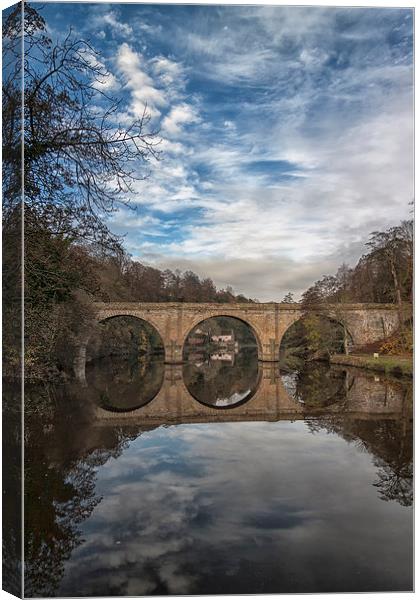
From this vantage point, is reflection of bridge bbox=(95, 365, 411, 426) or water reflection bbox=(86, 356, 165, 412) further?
water reflection bbox=(86, 356, 165, 412)

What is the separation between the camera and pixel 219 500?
18.6 ft

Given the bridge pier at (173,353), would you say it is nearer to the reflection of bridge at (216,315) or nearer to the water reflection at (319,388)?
the reflection of bridge at (216,315)

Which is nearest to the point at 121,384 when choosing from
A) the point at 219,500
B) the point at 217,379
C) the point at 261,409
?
the point at 217,379

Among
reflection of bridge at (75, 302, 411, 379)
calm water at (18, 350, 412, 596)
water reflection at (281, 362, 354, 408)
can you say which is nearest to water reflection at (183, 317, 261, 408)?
water reflection at (281, 362, 354, 408)

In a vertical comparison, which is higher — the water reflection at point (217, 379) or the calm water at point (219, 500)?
the calm water at point (219, 500)

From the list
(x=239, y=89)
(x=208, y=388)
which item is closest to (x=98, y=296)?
(x=239, y=89)

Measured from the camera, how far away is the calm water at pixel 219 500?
377 cm

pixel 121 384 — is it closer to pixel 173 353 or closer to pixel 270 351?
pixel 173 353

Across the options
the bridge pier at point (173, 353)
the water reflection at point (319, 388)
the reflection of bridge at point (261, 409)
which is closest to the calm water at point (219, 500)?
the reflection of bridge at point (261, 409)

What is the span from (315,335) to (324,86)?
19947 millimetres

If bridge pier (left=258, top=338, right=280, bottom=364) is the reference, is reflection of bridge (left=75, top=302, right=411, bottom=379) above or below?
above

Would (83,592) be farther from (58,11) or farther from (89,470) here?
(58,11)

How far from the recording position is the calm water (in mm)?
3768

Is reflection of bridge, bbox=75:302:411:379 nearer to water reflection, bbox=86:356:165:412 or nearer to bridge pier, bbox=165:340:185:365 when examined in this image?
bridge pier, bbox=165:340:185:365
